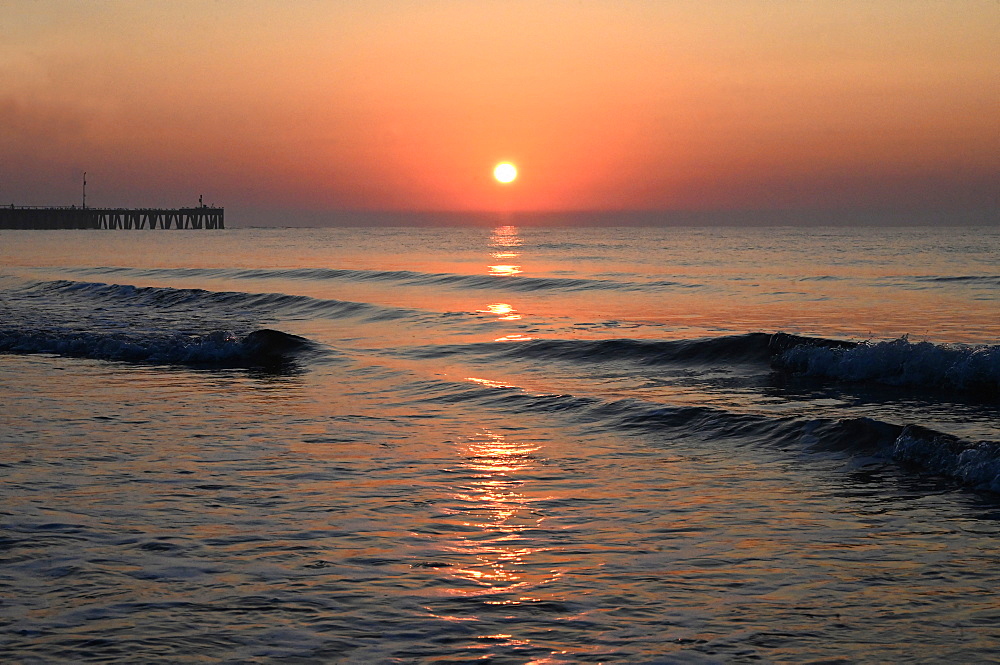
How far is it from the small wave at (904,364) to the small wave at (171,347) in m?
11.6

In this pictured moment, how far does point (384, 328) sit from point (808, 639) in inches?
926

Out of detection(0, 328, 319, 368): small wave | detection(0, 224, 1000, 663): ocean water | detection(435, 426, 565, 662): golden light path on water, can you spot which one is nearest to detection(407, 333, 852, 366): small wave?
detection(0, 224, 1000, 663): ocean water

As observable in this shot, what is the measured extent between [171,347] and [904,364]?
16.3 meters

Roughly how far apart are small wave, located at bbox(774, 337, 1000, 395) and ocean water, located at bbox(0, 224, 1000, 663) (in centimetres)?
6

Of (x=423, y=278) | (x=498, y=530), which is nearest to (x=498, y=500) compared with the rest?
(x=498, y=530)

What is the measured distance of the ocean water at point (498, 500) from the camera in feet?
19.7

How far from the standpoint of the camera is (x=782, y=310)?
1328 inches

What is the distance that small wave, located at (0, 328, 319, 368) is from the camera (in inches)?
867

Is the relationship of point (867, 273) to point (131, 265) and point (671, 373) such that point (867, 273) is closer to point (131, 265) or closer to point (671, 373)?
point (671, 373)

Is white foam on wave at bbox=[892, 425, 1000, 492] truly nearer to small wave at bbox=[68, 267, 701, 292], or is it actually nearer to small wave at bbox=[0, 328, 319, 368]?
small wave at bbox=[0, 328, 319, 368]

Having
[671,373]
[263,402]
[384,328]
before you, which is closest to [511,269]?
[384,328]

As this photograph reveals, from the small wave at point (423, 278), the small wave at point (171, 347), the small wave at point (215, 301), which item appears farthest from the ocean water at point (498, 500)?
the small wave at point (423, 278)

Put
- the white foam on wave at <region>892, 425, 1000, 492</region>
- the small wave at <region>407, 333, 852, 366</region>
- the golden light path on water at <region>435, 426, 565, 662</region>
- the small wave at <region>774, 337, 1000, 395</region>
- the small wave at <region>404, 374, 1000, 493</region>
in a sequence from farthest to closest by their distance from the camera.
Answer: the small wave at <region>407, 333, 852, 366</region> → the small wave at <region>774, 337, 1000, 395</region> → the small wave at <region>404, 374, 1000, 493</region> → the white foam on wave at <region>892, 425, 1000, 492</region> → the golden light path on water at <region>435, 426, 565, 662</region>

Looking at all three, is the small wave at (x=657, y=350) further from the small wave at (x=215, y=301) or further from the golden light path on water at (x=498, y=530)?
the golden light path on water at (x=498, y=530)
